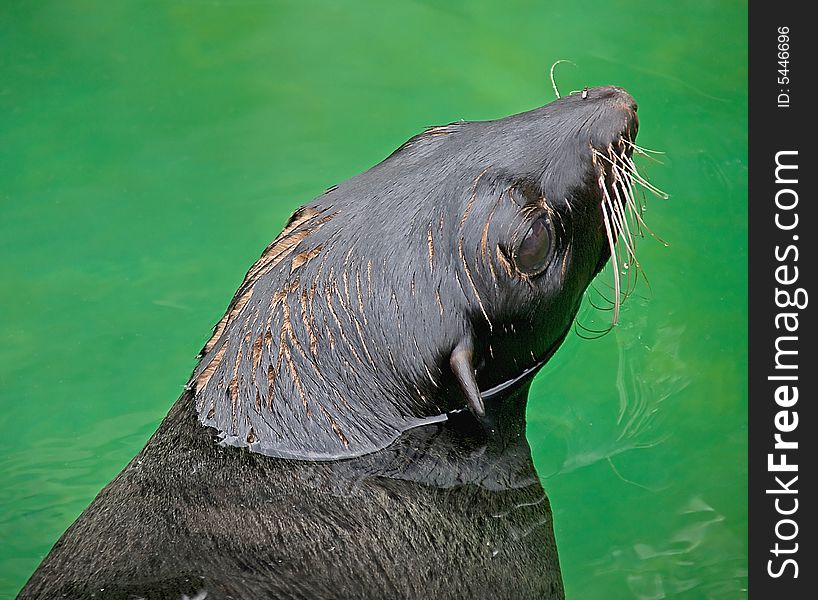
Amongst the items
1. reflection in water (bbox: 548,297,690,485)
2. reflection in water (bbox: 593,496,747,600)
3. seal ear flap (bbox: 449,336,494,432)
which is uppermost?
reflection in water (bbox: 548,297,690,485)

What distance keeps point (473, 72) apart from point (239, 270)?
1769mm

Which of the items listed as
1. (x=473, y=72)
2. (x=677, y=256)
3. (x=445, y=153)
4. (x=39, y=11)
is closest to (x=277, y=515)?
(x=445, y=153)

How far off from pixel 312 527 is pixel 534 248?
96 centimetres

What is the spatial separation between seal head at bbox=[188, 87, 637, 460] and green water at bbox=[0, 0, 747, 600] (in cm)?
153

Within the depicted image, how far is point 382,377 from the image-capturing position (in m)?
2.92

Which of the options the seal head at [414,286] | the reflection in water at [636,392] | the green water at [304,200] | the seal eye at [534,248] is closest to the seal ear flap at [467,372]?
the seal head at [414,286]

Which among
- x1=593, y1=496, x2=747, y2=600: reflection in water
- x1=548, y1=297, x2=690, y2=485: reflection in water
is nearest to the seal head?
x1=593, y1=496, x2=747, y2=600: reflection in water

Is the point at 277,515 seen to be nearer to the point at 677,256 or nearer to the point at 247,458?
the point at 247,458

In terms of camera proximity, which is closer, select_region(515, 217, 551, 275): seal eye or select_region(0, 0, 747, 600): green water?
select_region(515, 217, 551, 275): seal eye

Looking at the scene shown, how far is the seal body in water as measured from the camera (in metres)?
2.73

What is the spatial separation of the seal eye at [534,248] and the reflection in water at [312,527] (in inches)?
21.5
